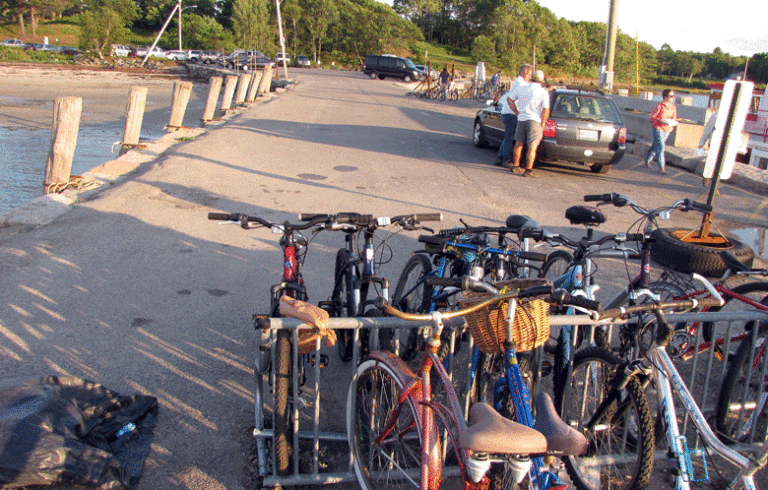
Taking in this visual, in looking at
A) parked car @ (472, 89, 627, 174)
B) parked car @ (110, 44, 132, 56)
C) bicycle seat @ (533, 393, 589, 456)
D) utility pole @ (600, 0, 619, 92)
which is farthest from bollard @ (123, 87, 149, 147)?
parked car @ (110, 44, 132, 56)

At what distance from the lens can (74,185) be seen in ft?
30.3

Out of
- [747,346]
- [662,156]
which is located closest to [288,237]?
[747,346]

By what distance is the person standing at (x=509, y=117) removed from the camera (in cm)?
1121

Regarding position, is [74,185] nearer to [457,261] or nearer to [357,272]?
[357,272]

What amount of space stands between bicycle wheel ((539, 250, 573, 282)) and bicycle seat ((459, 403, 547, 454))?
8.48 ft

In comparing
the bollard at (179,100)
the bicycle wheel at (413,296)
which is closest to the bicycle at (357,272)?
the bicycle wheel at (413,296)

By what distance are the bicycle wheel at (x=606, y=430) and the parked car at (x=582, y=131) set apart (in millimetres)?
9179

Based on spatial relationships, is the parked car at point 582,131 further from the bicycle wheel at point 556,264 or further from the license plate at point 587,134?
the bicycle wheel at point 556,264

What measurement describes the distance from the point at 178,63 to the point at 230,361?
2781 inches

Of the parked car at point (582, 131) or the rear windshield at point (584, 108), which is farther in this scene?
the rear windshield at point (584, 108)

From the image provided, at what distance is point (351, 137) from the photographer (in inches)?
635

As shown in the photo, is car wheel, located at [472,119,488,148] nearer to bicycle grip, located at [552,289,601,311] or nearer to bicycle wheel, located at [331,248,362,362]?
bicycle wheel, located at [331,248,362,362]

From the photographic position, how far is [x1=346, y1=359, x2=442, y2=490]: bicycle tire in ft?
9.73

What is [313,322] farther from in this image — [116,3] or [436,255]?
[116,3]
